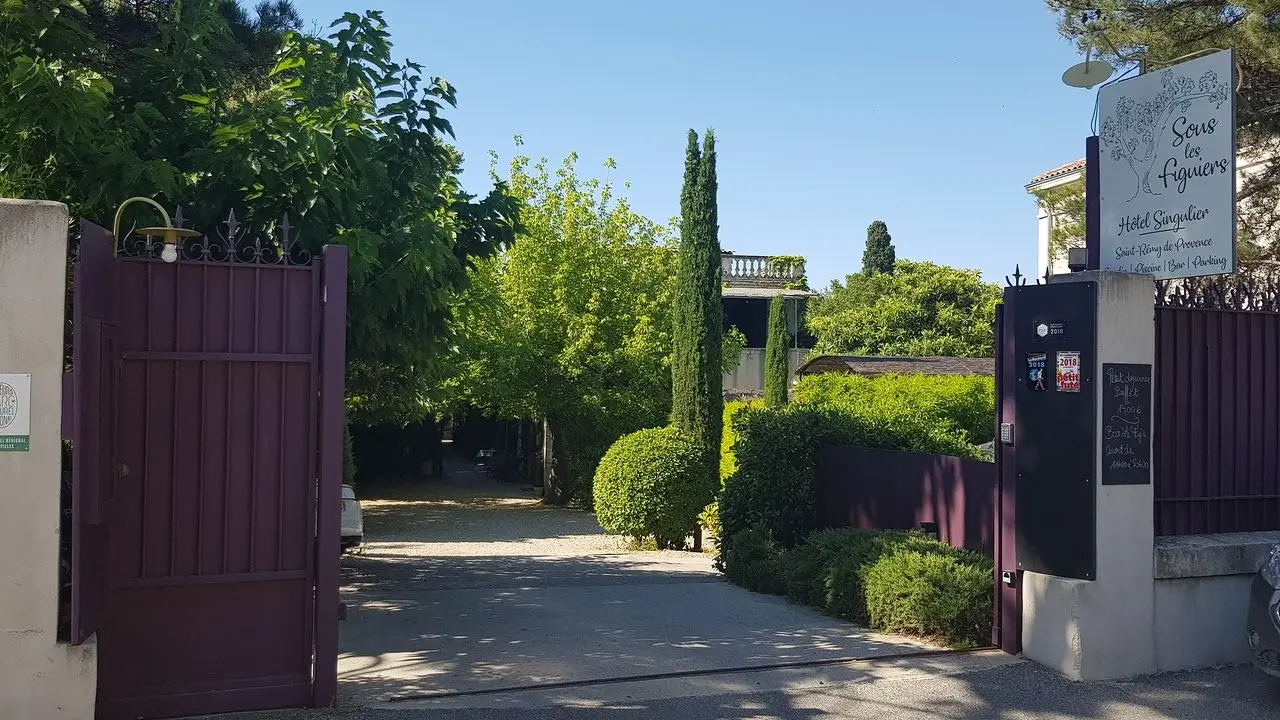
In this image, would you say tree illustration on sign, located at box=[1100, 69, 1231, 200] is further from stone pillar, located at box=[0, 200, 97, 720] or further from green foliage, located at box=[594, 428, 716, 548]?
green foliage, located at box=[594, 428, 716, 548]

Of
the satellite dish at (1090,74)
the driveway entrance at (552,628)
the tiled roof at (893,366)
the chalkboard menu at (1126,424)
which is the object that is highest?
the satellite dish at (1090,74)

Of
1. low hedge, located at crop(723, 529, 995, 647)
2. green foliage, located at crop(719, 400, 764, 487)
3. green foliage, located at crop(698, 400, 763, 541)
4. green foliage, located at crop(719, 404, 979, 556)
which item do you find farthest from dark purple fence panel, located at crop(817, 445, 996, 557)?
green foliage, located at crop(719, 400, 764, 487)

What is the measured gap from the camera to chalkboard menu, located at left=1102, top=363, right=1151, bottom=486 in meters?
6.21

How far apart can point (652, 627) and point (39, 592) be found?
168 inches

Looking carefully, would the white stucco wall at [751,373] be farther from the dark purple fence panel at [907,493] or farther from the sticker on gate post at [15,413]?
the sticker on gate post at [15,413]

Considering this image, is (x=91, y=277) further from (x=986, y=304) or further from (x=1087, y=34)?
(x=986, y=304)

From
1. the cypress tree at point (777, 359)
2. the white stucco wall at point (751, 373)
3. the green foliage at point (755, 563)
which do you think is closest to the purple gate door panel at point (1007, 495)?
the green foliage at point (755, 563)

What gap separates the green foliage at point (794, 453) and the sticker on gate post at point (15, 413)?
7.16 meters

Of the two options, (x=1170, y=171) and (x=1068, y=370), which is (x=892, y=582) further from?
(x=1170, y=171)

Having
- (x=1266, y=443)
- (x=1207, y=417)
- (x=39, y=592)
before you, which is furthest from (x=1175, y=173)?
(x=39, y=592)

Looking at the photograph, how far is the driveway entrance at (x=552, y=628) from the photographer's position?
6090 millimetres

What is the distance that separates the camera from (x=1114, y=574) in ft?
20.3

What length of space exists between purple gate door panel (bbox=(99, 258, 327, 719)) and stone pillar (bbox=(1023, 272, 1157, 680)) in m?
4.45

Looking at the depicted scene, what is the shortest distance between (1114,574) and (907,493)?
9.91 ft
